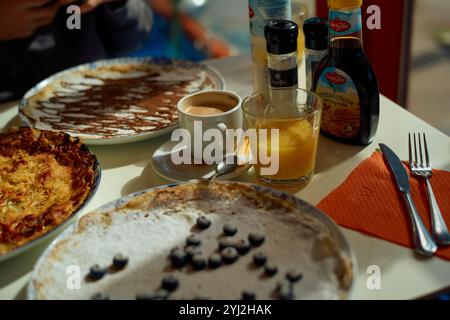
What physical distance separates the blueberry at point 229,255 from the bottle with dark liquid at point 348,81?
1.45 ft

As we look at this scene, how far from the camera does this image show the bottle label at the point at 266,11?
117 cm

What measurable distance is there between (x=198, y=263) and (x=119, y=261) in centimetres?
12

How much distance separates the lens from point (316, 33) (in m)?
1.15

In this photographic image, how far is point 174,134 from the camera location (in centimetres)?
Answer: 120

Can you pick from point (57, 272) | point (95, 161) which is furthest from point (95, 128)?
point (57, 272)

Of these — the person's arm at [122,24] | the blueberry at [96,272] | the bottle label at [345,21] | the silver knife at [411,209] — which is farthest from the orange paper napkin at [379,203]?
the person's arm at [122,24]

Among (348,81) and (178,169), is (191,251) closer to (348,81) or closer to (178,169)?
(178,169)

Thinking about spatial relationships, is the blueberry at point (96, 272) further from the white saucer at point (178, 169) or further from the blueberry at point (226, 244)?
the white saucer at point (178, 169)

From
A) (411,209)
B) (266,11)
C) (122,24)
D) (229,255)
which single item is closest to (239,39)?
(122,24)

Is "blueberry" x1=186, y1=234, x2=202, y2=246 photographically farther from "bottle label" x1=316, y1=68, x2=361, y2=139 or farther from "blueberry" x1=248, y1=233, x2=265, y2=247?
"bottle label" x1=316, y1=68, x2=361, y2=139

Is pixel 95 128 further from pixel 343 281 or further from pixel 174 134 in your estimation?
pixel 343 281

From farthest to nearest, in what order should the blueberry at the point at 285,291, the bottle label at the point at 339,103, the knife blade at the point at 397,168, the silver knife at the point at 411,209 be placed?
the bottle label at the point at 339,103
the knife blade at the point at 397,168
the silver knife at the point at 411,209
the blueberry at the point at 285,291

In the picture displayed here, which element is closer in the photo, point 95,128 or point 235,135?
point 235,135
